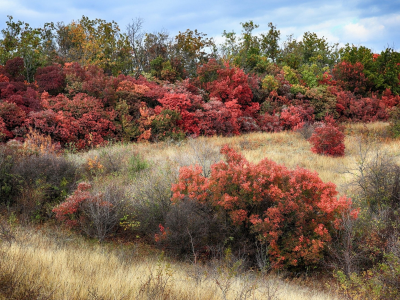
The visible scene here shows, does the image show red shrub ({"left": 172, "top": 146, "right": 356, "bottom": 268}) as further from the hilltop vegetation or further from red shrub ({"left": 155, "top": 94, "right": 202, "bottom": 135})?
red shrub ({"left": 155, "top": 94, "right": 202, "bottom": 135})

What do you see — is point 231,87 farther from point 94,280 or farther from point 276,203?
point 94,280

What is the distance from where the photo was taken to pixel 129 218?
751cm

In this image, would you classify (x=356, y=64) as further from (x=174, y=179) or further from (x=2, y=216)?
(x=2, y=216)

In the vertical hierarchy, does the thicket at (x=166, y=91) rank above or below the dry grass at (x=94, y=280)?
above

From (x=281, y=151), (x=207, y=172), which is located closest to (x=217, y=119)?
(x=281, y=151)

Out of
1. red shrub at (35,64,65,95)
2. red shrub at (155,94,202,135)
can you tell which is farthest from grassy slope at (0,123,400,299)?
red shrub at (35,64,65,95)

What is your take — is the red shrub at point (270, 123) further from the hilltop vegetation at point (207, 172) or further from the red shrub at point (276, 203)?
the red shrub at point (276, 203)

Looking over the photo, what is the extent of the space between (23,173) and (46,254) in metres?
4.39

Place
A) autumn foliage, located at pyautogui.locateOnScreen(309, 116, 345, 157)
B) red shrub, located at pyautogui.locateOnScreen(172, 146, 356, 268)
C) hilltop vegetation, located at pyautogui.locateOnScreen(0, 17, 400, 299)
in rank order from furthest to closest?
autumn foliage, located at pyautogui.locateOnScreen(309, 116, 345, 157) < red shrub, located at pyautogui.locateOnScreen(172, 146, 356, 268) < hilltop vegetation, located at pyautogui.locateOnScreen(0, 17, 400, 299)

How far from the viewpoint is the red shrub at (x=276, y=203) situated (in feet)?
20.3

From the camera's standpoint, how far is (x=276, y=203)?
671 centimetres

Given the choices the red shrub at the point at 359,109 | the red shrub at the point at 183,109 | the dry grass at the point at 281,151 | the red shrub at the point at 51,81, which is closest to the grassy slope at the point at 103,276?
the dry grass at the point at 281,151

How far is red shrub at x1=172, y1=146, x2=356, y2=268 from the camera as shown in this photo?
6.18m

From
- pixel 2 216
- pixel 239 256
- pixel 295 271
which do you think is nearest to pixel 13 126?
pixel 2 216
